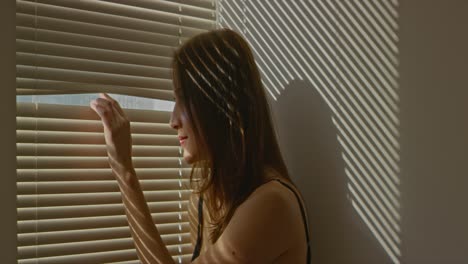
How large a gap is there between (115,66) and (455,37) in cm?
80

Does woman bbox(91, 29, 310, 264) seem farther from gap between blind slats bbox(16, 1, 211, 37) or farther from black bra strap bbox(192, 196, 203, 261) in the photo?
gap between blind slats bbox(16, 1, 211, 37)

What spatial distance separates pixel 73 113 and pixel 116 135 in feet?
0.38

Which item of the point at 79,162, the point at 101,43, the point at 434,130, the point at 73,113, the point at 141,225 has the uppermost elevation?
the point at 101,43

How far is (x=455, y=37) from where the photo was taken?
118 centimetres

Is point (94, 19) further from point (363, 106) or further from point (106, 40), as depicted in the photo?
point (363, 106)

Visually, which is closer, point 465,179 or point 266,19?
point 465,179

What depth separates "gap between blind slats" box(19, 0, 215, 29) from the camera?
4.64 ft

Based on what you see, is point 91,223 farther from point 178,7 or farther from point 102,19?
point 178,7

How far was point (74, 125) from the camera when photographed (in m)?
1.38

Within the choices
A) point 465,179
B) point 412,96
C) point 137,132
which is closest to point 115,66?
point 137,132

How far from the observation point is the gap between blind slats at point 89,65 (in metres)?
1.30

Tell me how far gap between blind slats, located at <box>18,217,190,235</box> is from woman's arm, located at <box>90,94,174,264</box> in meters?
0.05

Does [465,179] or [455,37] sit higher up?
[455,37]

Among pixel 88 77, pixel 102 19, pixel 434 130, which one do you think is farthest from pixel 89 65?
pixel 434 130
